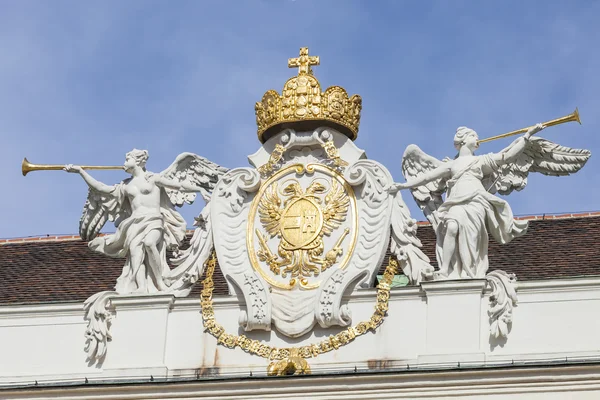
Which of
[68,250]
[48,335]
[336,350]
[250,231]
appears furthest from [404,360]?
[68,250]

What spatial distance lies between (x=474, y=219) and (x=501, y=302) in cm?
89

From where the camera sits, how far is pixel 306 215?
22016 mm

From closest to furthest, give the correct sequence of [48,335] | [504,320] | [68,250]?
[504,320], [48,335], [68,250]

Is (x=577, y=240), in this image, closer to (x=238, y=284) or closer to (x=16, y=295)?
(x=238, y=284)

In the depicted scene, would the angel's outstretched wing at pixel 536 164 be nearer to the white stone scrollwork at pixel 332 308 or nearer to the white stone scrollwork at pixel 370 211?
the white stone scrollwork at pixel 370 211

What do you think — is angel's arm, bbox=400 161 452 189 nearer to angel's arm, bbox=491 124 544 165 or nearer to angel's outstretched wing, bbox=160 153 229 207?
angel's arm, bbox=491 124 544 165

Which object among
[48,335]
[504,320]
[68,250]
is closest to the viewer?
[504,320]

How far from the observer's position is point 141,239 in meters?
22.3

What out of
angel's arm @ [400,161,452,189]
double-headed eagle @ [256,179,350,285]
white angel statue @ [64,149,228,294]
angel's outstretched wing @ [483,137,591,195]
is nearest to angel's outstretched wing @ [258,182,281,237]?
double-headed eagle @ [256,179,350,285]

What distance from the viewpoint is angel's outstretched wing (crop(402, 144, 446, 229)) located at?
22031 millimetres

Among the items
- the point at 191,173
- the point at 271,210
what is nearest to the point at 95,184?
the point at 191,173

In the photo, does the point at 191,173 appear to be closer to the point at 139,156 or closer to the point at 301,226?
the point at 139,156

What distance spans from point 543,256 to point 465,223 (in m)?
2.21

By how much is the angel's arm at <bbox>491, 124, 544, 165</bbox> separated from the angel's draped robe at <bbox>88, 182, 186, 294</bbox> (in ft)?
11.0
